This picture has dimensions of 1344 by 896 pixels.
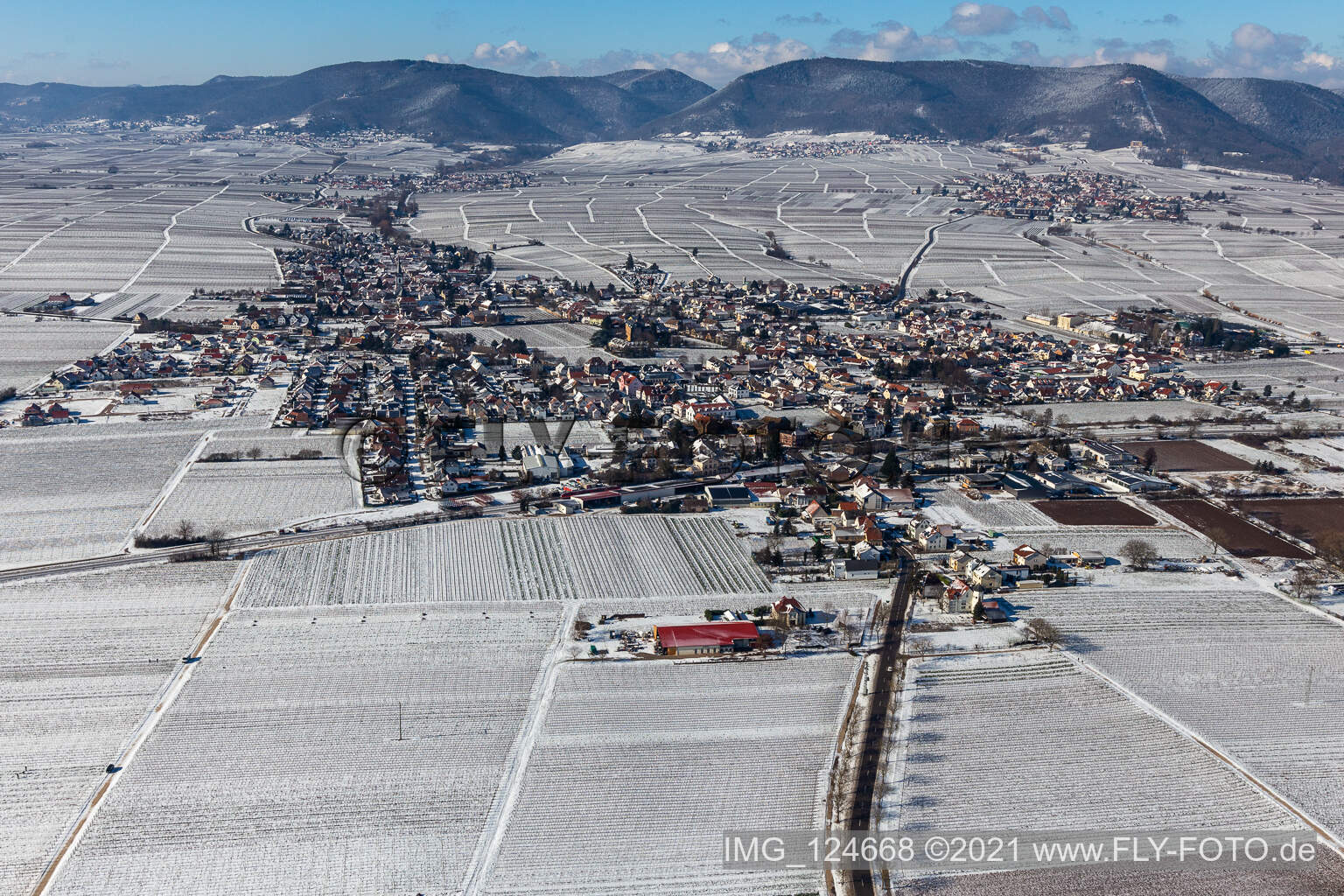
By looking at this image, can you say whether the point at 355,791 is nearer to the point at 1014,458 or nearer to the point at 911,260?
the point at 1014,458

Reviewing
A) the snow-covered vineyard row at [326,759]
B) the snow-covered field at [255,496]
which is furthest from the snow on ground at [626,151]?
the snow-covered vineyard row at [326,759]

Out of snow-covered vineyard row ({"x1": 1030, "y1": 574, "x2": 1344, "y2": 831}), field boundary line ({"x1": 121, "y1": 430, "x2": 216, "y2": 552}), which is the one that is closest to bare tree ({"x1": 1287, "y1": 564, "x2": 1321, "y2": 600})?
snow-covered vineyard row ({"x1": 1030, "y1": 574, "x2": 1344, "y2": 831})

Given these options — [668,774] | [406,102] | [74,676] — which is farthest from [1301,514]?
[406,102]

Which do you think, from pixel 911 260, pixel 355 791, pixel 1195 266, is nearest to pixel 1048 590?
pixel 355 791

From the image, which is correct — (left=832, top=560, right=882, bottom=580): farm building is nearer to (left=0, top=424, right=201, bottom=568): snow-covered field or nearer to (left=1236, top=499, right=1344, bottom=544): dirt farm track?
(left=1236, top=499, right=1344, bottom=544): dirt farm track

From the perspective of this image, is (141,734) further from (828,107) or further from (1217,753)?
(828,107)

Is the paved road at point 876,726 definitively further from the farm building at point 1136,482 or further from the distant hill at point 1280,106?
the distant hill at point 1280,106
